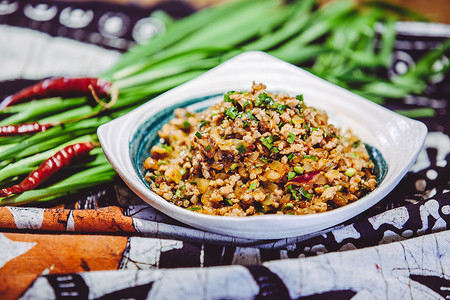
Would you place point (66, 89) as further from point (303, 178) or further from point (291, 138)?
point (303, 178)

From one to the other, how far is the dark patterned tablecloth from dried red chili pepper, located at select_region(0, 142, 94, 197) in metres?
0.15

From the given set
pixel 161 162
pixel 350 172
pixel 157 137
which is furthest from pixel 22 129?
pixel 350 172

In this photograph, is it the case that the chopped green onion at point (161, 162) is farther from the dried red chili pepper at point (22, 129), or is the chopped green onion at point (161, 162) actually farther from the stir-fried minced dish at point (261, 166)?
the dried red chili pepper at point (22, 129)

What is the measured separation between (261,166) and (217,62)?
1.18 m

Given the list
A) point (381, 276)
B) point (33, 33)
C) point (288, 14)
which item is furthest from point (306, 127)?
point (33, 33)

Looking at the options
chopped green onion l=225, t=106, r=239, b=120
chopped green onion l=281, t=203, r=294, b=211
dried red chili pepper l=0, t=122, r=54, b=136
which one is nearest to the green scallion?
chopped green onion l=281, t=203, r=294, b=211

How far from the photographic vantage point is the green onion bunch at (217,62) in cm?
209

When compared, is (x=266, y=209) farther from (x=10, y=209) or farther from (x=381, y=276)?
(x=10, y=209)

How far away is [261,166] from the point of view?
171 centimetres

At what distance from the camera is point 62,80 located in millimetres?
2480

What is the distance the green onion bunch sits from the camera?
209cm

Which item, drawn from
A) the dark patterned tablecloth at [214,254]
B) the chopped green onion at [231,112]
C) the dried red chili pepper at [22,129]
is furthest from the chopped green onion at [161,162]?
the dried red chili pepper at [22,129]

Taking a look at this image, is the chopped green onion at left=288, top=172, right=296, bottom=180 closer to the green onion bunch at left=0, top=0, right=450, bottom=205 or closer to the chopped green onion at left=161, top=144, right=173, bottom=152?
the chopped green onion at left=161, top=144, right=173, bottom=152

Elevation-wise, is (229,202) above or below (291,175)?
below
